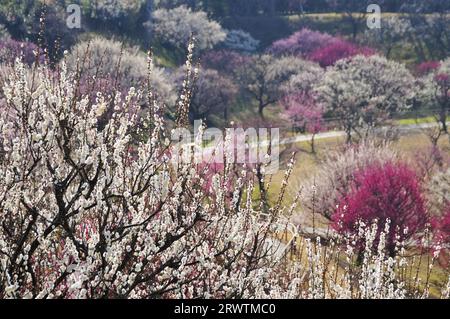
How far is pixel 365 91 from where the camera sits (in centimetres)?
6781

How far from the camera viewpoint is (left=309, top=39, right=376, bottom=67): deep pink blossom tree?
88875 mm

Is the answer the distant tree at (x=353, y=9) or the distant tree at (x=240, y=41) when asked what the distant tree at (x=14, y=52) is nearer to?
the distant tree at (x=240, y=41)

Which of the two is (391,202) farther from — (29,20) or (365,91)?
(29,20)

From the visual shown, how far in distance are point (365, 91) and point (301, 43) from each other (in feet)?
105

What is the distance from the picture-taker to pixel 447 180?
3806 cm

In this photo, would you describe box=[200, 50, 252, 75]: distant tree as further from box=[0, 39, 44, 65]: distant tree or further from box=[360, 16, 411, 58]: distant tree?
box=[0, 39, 44, 65]: distant tree

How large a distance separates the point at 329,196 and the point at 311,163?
20043 mm

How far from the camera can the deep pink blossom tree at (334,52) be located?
88.9 m

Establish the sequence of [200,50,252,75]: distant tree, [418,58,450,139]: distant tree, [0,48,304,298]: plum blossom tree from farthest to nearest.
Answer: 1. [200,50,252,75]: distant tree
2. [418,58,450,139]: distant tree
3. [0,48,304,298]: plum blossom tree

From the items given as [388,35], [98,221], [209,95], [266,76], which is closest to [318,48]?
[388,35]

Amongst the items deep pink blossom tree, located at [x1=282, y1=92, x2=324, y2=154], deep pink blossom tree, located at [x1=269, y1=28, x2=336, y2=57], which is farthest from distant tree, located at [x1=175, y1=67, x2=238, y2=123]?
deep pink blossom tree, located at [x1=269, y1=28, x2=336, y2=57]

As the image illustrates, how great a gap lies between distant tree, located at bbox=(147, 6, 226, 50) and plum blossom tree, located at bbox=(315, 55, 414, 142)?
23.7 meters

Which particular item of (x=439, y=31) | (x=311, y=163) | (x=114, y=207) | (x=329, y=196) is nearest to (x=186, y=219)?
(x=114, y=207)
